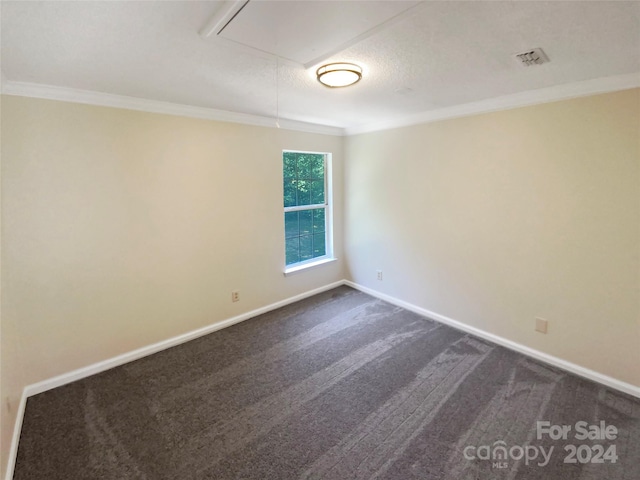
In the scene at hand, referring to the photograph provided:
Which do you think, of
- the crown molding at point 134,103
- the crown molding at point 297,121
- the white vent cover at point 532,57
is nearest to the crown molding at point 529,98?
the crown molding at point 297,121

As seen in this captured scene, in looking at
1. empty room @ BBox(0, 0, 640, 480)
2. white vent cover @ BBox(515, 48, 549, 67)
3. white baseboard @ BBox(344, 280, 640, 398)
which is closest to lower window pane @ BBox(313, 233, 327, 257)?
empty room @ BBox(0, 0, 640, 480)

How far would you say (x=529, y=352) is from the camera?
2.73 m

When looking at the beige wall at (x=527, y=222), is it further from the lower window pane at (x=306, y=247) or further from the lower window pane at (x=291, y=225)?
the lower window pane at (x=291, y=225)

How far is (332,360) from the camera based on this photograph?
271 centimetres

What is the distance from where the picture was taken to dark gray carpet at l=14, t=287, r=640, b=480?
1.70 m

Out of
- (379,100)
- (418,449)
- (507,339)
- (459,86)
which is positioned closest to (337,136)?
(379,100)

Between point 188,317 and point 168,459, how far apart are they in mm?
1500

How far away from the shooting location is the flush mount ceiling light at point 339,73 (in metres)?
1.85

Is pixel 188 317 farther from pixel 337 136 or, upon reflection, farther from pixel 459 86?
pixel 459 86

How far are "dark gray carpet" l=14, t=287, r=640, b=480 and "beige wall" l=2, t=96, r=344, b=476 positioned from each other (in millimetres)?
381

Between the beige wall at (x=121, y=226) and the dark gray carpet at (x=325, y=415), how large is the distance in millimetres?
381

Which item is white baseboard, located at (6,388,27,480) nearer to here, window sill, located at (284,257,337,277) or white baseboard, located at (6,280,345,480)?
white baseboard, located at (6,280,345,480)

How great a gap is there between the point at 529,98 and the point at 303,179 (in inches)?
100

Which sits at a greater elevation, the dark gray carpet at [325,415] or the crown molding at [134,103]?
the crown molding at [134,103]
